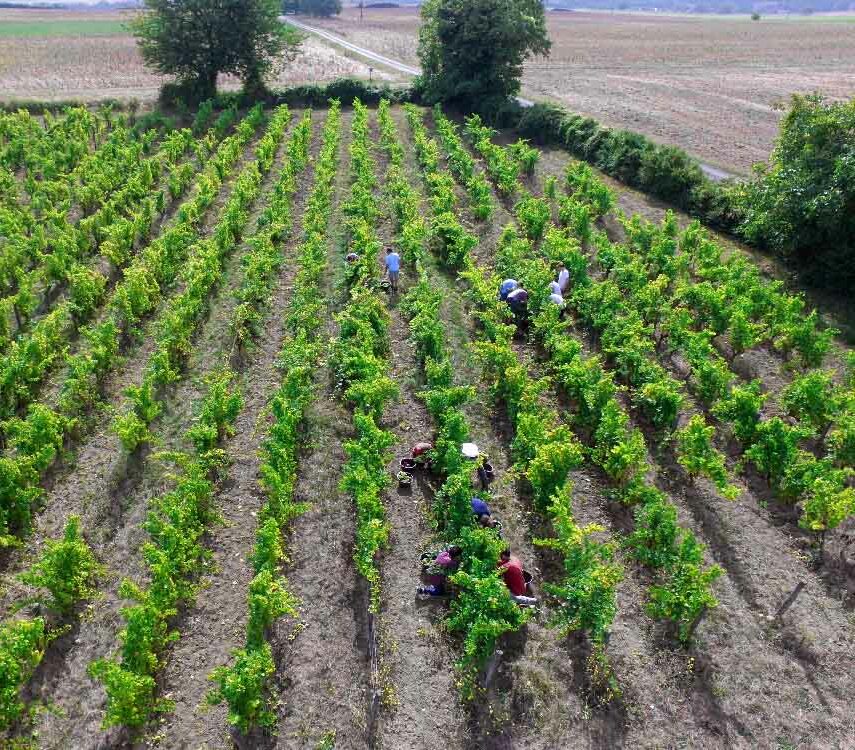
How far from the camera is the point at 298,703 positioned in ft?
30.0

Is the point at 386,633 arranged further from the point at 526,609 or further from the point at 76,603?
the point at 76,603

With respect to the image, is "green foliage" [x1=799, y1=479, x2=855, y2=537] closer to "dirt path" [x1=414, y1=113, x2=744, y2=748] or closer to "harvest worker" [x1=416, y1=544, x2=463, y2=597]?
"dirt path" [x1=414, y1=113, x2=744, y2=748]

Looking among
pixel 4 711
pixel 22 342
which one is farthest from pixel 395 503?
pixel 22 342

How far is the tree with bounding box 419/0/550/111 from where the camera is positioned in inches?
1315

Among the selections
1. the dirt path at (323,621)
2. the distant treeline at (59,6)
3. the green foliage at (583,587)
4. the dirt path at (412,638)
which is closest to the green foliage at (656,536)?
the green foliage at (583,587)

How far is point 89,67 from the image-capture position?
164ft

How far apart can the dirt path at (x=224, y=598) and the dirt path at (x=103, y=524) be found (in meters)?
0.90

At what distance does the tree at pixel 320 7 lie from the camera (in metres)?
105

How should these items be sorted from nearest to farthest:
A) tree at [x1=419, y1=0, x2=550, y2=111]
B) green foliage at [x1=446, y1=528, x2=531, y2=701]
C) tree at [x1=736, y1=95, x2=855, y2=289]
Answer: green foliage at [x1=446, y1=528, x2=531, y2=701] < tree at [x1=736, y1=95, x2=855, y2=289] < tree at [x1=419, y1=0, x2=550, y2=111]

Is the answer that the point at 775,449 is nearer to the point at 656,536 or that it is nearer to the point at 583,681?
the point at 656,536

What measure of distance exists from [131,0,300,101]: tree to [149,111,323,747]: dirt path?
28.6 meters

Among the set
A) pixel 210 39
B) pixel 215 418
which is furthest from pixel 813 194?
pixel 210 39

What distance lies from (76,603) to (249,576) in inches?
109

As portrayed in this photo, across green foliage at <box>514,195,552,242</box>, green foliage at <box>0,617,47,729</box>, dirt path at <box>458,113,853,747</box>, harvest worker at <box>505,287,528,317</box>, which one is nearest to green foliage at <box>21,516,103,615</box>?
green foliage at <box>0,617,47,729</box>
